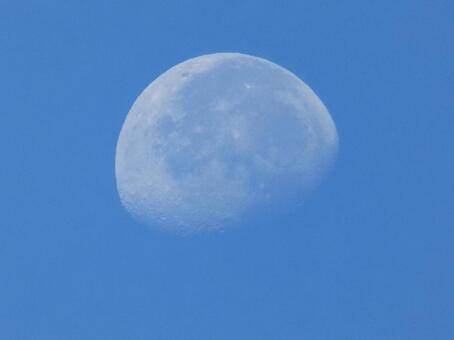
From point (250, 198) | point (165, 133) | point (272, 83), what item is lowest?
point (250, 198)

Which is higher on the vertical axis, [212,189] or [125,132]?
[125,132]

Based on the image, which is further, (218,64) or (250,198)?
(218,64)

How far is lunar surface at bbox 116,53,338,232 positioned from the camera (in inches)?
125

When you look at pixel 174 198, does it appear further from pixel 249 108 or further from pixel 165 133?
pixel 249 108

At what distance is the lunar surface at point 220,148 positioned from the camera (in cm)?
317

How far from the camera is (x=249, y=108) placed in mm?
3219

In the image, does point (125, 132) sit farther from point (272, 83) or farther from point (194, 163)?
point (272, 83)

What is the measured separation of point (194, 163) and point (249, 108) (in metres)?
0.35

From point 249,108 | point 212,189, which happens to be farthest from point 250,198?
point 249,108

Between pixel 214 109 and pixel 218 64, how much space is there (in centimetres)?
27

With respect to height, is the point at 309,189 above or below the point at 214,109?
below

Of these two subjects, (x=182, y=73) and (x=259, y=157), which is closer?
(x=259, y=157)

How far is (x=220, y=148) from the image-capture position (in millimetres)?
3184

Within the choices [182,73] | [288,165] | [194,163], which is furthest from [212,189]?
[182,73]
